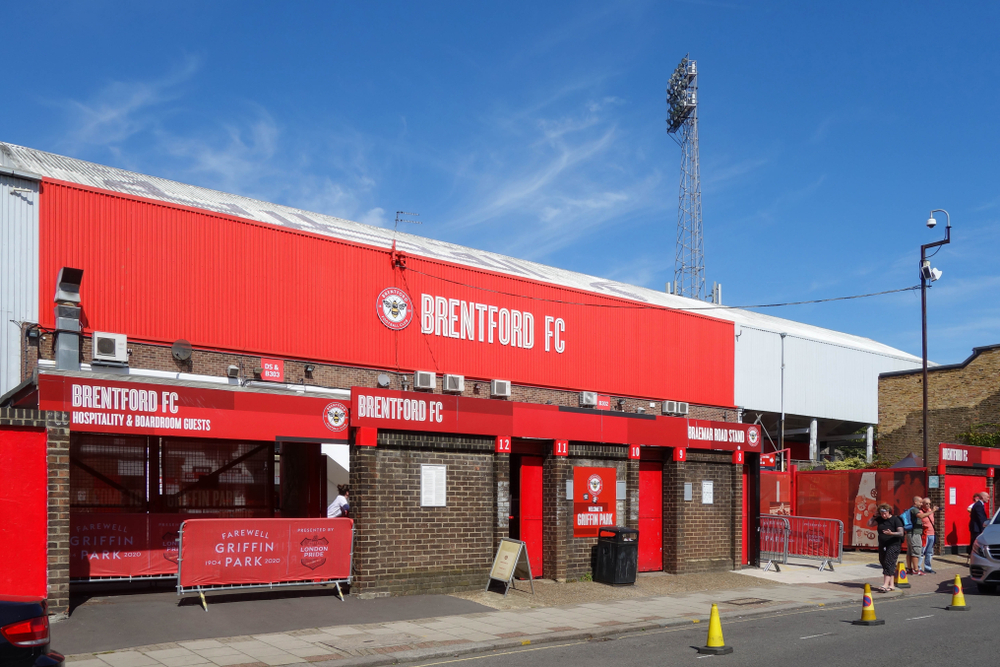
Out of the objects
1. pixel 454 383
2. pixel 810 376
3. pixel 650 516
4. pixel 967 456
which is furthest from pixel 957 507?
pixel 810 376

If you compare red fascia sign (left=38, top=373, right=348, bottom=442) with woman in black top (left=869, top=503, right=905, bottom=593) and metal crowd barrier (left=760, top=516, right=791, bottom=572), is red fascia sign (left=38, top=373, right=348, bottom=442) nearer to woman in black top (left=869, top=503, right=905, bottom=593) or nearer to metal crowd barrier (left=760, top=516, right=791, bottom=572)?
woman in black top (left=869, top=503, right=905, bottom=593)

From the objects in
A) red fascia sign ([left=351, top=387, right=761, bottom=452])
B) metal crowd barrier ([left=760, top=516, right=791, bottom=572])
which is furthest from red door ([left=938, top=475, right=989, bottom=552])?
red fascia sign ([left=351, top=387, right=761, bottom=452])

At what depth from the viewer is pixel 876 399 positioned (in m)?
48.6

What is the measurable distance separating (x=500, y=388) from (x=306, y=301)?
5797 millimetres

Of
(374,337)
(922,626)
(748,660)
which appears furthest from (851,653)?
(374,337)

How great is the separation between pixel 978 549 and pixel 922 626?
180 inches

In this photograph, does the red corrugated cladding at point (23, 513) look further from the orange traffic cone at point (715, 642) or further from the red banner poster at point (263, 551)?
the orange traffic cone at point (715, 642)

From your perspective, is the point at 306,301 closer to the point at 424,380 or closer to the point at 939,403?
the point at 424,380

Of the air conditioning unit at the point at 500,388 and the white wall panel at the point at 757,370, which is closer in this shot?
the air conditioning unit at the point at 500,388

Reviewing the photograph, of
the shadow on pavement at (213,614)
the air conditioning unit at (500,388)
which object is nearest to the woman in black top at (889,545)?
the shadow on pavement at (213,614)

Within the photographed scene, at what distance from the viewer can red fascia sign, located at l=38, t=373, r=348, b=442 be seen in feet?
39.3

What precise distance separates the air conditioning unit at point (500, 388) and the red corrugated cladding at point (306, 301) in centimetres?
80

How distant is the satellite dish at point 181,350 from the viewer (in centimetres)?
1866

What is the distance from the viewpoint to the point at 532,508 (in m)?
17.1
